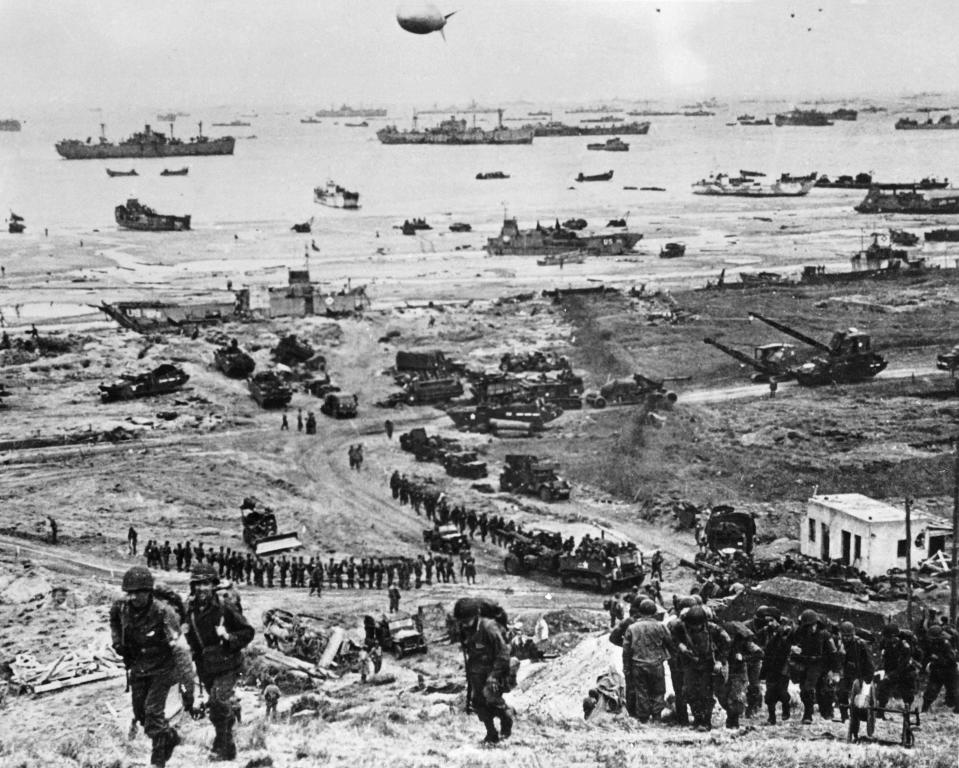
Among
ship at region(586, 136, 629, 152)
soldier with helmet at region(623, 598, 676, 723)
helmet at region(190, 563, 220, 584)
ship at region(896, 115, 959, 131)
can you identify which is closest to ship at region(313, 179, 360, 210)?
ship at region(586, 136, 629, 152)

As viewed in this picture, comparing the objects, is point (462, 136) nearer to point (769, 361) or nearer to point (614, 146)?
point (614, 146)

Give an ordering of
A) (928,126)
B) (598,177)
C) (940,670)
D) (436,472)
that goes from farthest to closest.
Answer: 1. (928,126)
2. (598,177)
3. (436,472)
4. (940,670)

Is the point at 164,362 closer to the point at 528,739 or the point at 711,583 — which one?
the point at 711,583

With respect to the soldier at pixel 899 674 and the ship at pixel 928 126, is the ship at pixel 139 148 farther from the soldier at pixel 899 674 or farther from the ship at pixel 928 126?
the soldier at pixel 899 674

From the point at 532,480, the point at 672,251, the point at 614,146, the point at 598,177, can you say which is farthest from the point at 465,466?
the point at 614,146

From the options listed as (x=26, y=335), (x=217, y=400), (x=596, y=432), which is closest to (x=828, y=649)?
(x=596, y=432)

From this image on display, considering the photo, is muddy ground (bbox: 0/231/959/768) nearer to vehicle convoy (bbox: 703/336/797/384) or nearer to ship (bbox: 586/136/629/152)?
vehicle convoy (bbox: 703/336/797/384)

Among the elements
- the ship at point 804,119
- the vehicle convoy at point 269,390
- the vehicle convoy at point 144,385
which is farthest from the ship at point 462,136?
the vehicle convoy at point 144,385
